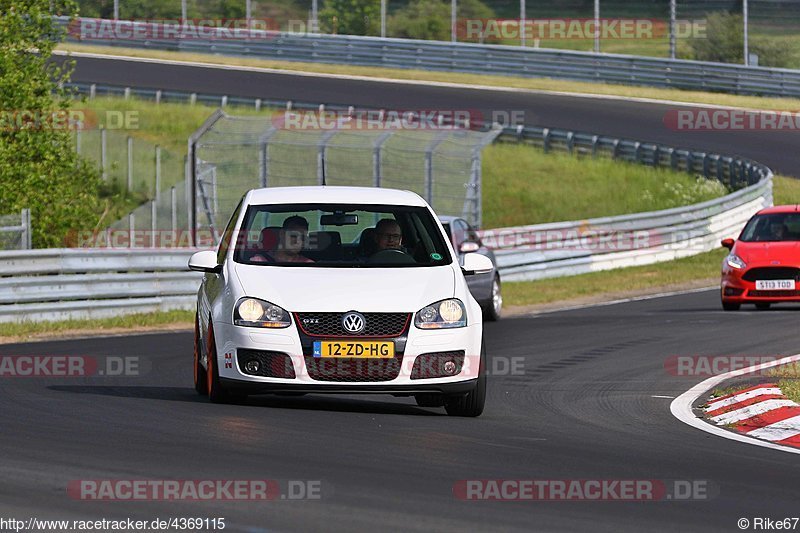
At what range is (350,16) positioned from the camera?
57.7 meters

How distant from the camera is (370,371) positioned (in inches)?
404

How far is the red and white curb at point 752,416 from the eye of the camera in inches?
386

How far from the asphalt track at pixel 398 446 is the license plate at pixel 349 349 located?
0.42m

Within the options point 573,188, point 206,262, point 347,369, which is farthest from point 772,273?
point 573,188

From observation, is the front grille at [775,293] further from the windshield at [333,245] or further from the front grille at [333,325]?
the front grille at [333,325]

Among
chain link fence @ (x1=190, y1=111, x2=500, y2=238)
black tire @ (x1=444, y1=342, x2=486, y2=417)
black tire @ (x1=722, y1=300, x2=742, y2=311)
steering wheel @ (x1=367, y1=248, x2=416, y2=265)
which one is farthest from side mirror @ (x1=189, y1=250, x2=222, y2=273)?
chain link fence @ (x1=190, y1=111, x2=500, y2=238)

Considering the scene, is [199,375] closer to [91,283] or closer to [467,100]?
[91,283]

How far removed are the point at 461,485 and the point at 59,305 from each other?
1274cm

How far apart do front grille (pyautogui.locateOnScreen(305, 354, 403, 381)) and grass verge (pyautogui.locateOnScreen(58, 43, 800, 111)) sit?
37.6 m

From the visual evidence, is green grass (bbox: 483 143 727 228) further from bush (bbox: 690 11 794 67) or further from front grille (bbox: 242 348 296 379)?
front grille (bbox: 242 348 296 379)

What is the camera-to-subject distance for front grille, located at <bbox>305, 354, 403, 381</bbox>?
1023 cm

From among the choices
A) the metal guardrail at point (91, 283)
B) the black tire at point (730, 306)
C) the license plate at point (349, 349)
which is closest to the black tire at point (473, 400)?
the license plate at point (349, 349)

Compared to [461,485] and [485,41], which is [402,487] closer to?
[461,485]

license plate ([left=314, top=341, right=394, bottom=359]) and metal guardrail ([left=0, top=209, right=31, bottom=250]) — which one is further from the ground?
license plate ([left=314, top=341, right=394, bottom=359])
